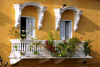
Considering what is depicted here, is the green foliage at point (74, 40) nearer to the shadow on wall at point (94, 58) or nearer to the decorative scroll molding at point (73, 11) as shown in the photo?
the decorative scroll molding at point (73, 11)

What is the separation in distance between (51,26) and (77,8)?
2302mm

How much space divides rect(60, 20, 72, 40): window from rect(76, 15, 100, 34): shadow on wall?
2.16 feet

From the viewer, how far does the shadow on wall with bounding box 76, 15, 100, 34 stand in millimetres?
18250

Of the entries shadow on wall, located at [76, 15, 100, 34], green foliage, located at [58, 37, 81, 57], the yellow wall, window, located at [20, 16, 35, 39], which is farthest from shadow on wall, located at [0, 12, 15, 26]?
shadow on wall, located at [76, 15, 100, 34]

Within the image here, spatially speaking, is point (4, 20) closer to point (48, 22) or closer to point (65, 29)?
point (48, 22)

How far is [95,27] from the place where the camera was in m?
18.9

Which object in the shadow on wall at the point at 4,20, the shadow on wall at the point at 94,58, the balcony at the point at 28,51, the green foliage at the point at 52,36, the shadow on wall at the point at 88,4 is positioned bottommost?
the shadow on wall at the point at 94,58

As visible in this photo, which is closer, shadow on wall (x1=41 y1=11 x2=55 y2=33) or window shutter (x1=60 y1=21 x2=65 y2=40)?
shadow on wall (x1=41 y1=11 x2=55 y2=33)

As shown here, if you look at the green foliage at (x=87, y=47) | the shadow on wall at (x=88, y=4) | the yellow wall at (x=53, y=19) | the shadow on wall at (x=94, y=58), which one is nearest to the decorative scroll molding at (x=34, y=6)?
the yellow wall at (x=53, y=19)

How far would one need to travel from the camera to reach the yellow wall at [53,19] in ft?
51.0

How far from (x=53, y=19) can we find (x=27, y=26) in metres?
1.98

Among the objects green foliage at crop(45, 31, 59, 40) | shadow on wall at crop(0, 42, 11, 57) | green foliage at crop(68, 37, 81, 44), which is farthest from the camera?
green foliage at crop(68, 37, 81, 44)

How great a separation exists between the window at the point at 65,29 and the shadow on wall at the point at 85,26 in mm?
660

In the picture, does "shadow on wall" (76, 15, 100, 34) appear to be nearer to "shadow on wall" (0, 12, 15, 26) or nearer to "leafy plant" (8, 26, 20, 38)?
"leafy plant" (8, 26, 20, 38)
